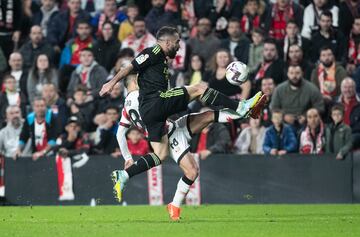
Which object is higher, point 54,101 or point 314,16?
point 314,16

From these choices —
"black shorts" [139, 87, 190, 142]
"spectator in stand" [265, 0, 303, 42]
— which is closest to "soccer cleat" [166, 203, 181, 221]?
"black shorts" [139, 87, 190, 142]

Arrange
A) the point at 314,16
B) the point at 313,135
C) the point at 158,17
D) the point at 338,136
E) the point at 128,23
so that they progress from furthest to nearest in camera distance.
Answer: the point at 128,23
the point at 158,17
the point at 314,16
the point at 313,135
the point at 338,136

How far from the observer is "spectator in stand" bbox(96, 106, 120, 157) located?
19.9m

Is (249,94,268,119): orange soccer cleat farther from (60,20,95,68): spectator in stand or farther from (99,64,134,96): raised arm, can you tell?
(60,20,95,68): spectator in stand

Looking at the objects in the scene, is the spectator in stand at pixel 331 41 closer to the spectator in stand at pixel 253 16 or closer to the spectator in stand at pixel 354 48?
the spectator in stand at pixel 354 48

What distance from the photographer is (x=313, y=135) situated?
18891 mm

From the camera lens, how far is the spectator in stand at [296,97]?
19406mm

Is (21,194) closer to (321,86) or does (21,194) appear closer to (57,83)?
(57,83)

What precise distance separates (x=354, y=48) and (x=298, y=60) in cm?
120

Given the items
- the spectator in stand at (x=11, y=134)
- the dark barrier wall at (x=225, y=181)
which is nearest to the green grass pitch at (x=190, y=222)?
the dark barrier wall at (x=225, y=181)

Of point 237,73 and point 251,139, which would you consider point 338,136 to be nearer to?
point 251,139

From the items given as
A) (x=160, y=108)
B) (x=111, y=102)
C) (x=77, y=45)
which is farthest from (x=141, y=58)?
(x=77, y=45)

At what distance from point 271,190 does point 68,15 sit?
6.45 m

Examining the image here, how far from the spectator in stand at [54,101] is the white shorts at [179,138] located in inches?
264
